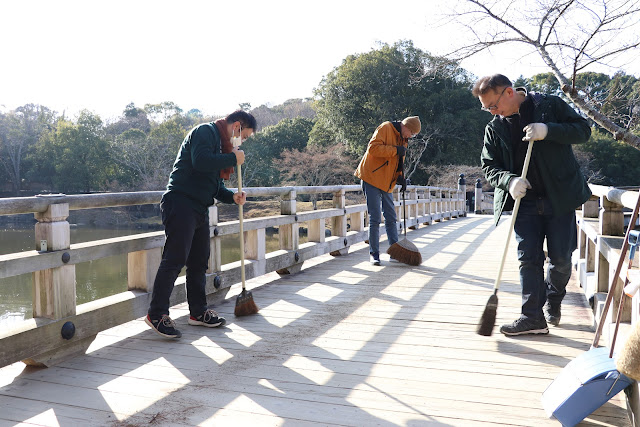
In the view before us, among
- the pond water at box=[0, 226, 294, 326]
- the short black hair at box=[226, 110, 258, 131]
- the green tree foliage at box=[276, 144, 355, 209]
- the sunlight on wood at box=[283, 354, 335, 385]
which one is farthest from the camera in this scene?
the green tree foliage at box=[276, 144, 355, 209]

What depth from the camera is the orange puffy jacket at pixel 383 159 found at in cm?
519

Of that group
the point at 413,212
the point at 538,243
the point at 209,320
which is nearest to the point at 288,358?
the point at 209,320

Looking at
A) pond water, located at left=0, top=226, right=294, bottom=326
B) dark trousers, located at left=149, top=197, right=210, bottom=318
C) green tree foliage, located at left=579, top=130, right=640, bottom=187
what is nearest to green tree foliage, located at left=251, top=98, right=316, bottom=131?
green tree foliage, located at left=579, top=130, right=640, bottom=187

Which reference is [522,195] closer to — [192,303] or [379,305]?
[379,305]

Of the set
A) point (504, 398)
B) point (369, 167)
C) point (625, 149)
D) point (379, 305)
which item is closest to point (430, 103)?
point (625, 149)

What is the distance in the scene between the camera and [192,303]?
10.9 ft

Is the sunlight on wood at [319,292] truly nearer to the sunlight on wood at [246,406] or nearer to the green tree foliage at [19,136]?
the sunlight on wood at [246,406]

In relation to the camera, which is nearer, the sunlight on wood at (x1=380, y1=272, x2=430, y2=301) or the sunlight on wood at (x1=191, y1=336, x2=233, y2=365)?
the sunlight on wood at (x1=191, y1=336, x2=233, y2=365)

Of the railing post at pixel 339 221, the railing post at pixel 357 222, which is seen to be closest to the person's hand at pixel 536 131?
the railing post at pixel 339 221

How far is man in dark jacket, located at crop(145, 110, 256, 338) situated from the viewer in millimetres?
2979

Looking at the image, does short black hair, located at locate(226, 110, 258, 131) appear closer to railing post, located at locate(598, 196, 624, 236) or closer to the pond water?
railing post, located at locate(598, 196, 624, 236)

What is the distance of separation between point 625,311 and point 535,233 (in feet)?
2.37

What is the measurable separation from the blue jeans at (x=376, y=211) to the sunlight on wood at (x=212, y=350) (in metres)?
2.80

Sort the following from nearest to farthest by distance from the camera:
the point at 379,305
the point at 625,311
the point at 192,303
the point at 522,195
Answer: the point at 625,311, the point at 522,195, the point at 192,303, the point at 379,305
